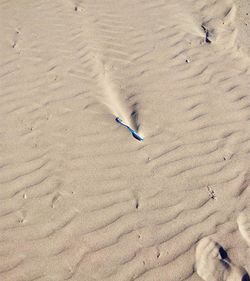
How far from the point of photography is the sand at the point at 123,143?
3.68m

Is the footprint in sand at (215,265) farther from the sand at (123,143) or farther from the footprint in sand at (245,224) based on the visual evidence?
the footprint in sand at (245,224)

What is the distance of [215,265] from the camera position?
364cm

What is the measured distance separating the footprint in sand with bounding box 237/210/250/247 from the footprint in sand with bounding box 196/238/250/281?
0.80ft

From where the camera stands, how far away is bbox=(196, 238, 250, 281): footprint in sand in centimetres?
358

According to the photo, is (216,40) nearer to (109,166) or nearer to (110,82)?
(110,82)

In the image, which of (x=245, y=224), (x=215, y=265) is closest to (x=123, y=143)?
(x=245, y=224)

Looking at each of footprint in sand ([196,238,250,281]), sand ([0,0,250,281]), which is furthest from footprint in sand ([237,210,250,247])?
footprint in sand ([196,238,250,281])

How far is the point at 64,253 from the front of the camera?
365 centimetres

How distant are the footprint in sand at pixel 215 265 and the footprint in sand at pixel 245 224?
24 cm

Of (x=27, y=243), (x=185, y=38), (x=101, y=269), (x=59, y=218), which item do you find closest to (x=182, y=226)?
(x=101, y=269)

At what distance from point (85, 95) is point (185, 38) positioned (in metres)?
1.73

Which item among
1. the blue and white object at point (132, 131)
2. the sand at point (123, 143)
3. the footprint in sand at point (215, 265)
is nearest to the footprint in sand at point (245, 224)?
the sand at point (123, 143)

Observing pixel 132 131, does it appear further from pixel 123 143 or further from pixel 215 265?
pixel 215 265

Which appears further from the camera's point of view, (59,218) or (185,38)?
(185,38)
